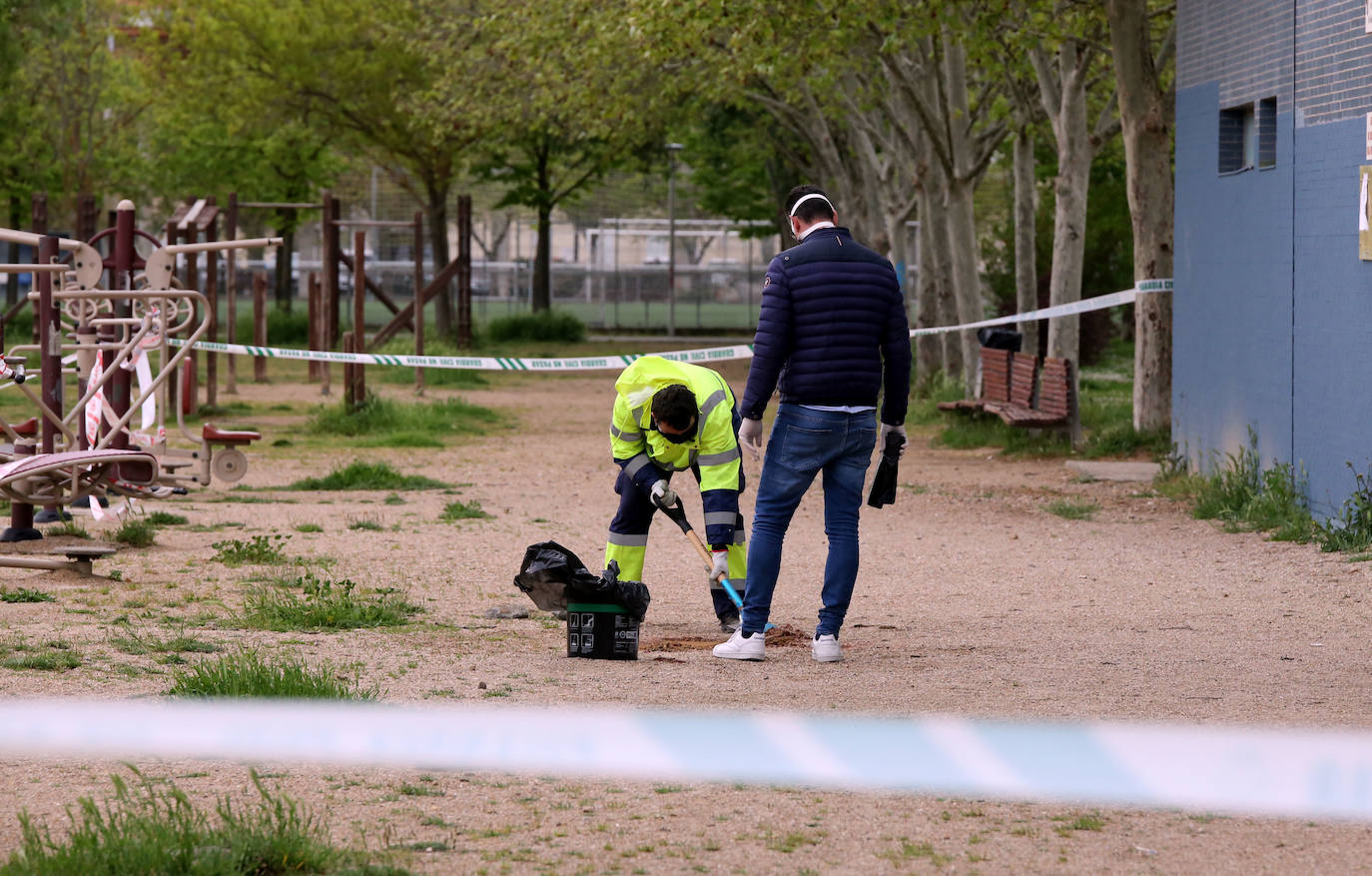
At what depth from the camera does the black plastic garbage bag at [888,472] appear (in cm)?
715

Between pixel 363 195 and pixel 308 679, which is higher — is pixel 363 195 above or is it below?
above

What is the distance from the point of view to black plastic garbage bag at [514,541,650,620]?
6891mm

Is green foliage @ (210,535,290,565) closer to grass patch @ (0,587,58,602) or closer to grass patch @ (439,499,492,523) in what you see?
grass patch @ (0,587,58,602)

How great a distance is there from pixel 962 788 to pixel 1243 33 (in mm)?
8921

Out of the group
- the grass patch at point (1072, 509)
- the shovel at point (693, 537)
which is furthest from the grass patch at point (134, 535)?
the grass patch at point (1072, 509)

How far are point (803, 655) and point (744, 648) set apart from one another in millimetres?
318

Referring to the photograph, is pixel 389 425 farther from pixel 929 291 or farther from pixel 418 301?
pixel 929 291

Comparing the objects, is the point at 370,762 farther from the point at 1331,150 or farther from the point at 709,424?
the point at 1331,150

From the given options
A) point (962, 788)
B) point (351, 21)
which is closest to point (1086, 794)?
point (962, 788)

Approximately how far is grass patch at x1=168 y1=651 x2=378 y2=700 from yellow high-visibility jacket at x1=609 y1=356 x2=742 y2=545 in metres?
1.73

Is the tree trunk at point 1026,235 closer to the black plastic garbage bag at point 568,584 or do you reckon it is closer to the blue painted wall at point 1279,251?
the blue painted wall at point 1279,251

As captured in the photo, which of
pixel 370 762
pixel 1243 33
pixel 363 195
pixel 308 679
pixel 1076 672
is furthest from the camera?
pixel 363 195

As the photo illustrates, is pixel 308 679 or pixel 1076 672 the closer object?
pixel 308 679

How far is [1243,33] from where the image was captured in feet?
40.7
